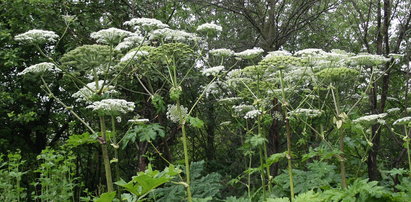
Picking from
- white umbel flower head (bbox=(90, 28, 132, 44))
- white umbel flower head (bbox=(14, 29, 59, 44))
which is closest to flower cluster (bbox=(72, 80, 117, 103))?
white umbel flower head (bbox=(90, 28, 132, 44))

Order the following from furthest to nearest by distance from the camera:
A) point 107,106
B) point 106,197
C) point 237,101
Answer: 1. point 237,101
2. point 107,106
3. point 106,197

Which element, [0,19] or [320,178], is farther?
[0,19]

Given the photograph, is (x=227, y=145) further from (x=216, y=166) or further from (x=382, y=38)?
(x=382, y=38)

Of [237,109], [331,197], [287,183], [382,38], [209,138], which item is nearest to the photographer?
[331,197]

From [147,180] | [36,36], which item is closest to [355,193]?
[147,180]

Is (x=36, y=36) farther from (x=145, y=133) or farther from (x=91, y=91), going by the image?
(x=145, y=133)

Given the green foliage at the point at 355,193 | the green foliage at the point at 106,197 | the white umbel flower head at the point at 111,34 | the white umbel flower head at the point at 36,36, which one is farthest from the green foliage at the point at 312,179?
the white umbel flower head at the point at 36,36

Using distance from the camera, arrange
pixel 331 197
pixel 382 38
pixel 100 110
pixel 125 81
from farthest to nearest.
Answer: pixel 125 81, pixel 382 38, pixel 331 197, pixel 100 110

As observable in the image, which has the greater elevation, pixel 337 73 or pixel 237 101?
pixel 337 73

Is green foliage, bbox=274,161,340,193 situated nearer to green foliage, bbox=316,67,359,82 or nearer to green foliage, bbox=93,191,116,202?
green foliage, bbox=316,67,359,82

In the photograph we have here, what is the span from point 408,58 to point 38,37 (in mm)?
5763

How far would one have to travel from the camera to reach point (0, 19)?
33.6 feet

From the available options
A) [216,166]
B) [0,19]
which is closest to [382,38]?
[216,166]

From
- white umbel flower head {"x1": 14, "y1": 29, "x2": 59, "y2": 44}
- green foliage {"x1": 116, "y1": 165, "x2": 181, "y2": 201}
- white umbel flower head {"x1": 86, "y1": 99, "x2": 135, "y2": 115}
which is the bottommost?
green foliage {"x1": 116, "y1": 165, "x2": 181, "y2": 201}
